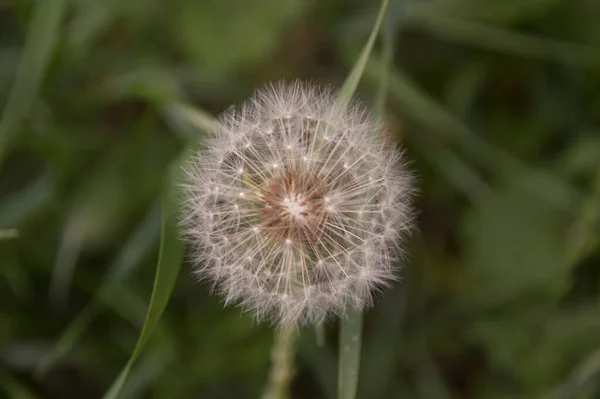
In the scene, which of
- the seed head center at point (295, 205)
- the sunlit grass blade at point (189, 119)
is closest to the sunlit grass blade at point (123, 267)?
the sunlit grass blade at point (189, 119)

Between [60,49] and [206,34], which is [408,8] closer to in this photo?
[206,34]

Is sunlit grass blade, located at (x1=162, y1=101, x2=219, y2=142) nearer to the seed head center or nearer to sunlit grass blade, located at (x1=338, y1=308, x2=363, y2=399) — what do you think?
the seed head center

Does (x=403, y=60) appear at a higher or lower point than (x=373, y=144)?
higher

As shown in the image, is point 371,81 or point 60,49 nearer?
point 60,49

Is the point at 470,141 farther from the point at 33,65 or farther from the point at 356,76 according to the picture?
the point at 33,65

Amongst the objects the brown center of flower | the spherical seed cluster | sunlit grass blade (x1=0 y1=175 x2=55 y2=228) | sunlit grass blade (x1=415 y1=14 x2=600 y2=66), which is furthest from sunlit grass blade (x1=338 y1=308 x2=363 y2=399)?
sunlit grass blade (x1=415 y1=14 x2=600 y2=66)

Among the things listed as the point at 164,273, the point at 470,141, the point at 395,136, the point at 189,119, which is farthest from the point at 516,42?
the point at 164,273

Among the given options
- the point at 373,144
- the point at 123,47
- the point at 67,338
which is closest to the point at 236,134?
the point at 373,144
